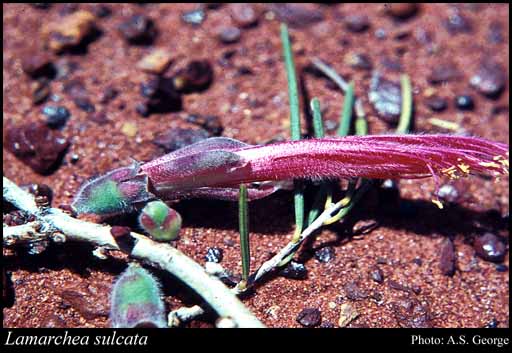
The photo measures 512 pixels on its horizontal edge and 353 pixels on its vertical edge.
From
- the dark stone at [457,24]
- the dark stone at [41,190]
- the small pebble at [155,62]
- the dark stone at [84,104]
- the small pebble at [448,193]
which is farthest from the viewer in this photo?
the dark stone at [457,24]

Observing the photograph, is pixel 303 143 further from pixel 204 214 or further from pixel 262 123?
pixel 262 123

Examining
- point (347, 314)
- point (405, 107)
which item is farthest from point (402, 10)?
point (347, 314)

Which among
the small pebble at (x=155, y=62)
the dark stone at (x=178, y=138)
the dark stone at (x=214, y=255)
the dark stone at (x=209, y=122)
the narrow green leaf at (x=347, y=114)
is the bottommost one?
the dark stone at (x=214, y=255)

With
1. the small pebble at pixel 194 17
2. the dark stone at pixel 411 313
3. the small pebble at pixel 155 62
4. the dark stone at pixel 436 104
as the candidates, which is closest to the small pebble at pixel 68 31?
the small pebble at pixel 155 62

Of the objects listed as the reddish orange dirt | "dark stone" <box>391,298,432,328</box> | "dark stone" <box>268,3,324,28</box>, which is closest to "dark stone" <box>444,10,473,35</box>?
the reddish orange dirt

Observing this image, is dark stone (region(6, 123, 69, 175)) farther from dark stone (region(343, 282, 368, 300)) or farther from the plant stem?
dark stone (region(343, 282, 368, 300))

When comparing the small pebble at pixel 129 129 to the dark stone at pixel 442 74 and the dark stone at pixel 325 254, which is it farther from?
the dark stone at pixel 442 74

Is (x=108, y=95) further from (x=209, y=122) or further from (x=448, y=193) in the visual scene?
(x=448, y=193)
